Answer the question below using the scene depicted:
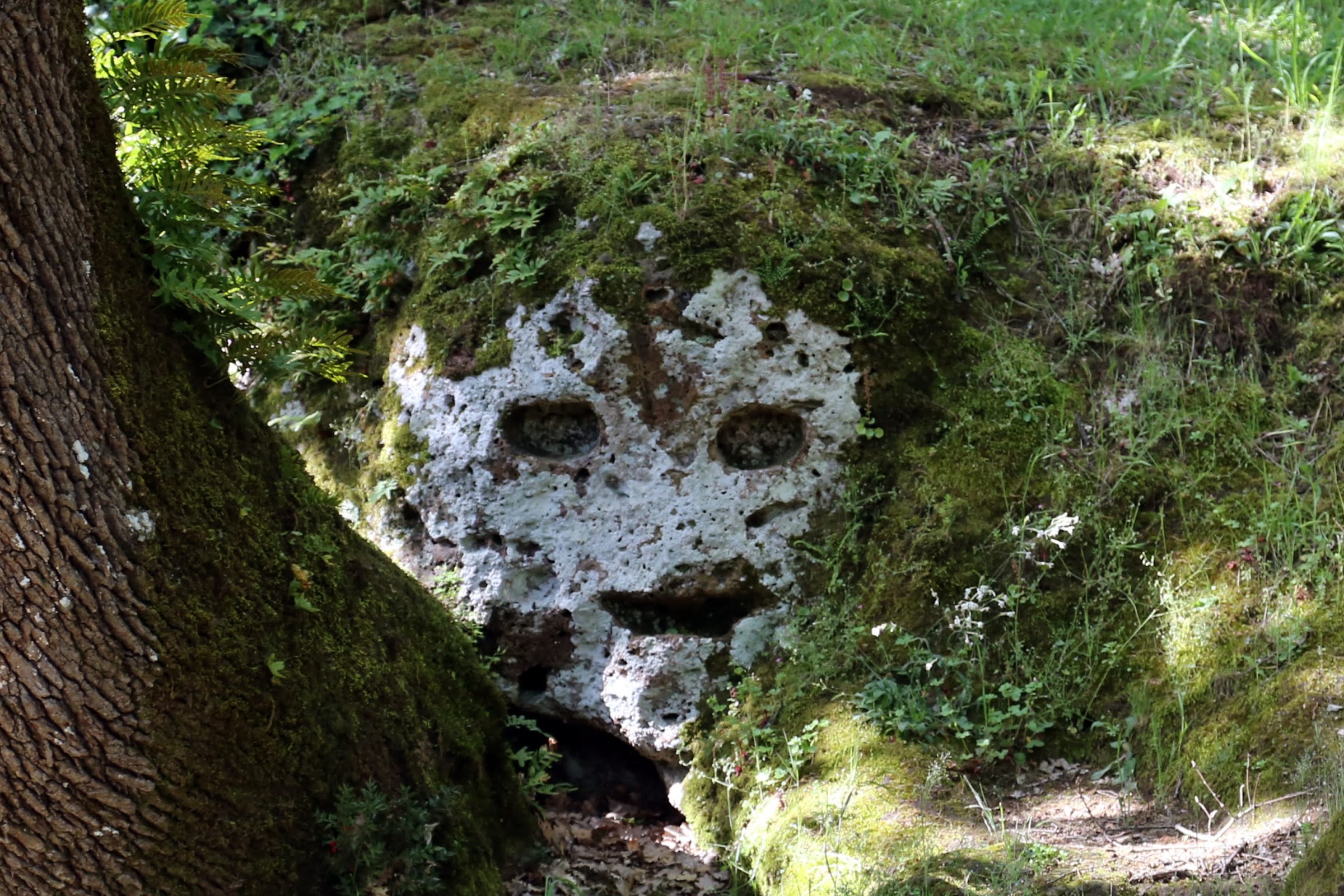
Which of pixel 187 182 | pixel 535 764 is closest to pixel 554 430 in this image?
pixel 535 764

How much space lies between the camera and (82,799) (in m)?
2.81

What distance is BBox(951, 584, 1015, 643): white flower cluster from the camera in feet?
14.4

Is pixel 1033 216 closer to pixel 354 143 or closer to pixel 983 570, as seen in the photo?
pixel 983 570

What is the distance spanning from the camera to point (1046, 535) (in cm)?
457

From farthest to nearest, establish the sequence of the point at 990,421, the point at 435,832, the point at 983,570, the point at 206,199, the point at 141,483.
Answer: the point at 990,421, the point at 983,570, the point at 435,832, the point at 206,199, the point at 141,483

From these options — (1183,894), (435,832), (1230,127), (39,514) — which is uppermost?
(1230,127)

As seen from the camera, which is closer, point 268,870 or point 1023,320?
point 268,870

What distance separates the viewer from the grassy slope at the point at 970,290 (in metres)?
4.27

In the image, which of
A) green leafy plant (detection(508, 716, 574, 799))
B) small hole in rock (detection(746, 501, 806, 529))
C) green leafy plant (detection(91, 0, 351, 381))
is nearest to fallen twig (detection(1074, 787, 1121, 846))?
small hole in rock (detection(746, 501, 806, 529))

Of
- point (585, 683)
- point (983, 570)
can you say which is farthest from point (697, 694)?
point (983, 570)

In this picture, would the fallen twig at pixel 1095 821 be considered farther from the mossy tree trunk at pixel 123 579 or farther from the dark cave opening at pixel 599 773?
the mossy tree trunk at pixel 123 579

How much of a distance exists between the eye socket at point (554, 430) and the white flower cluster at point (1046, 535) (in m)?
1.78

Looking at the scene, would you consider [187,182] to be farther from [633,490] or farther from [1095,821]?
[1095,821]

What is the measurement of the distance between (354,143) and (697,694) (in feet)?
11.1
